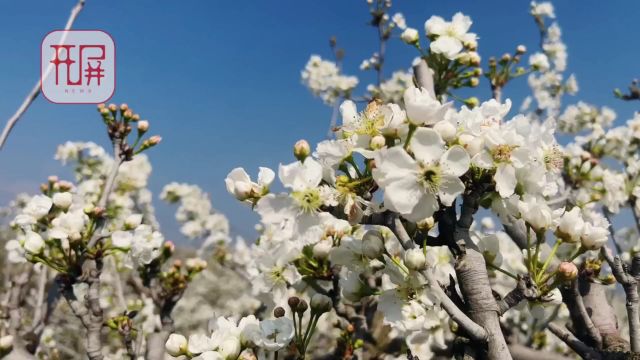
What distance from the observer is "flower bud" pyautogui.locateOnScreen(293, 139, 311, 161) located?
158 centimetres

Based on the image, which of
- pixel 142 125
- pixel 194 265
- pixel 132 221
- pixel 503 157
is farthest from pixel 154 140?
pixel 503 157

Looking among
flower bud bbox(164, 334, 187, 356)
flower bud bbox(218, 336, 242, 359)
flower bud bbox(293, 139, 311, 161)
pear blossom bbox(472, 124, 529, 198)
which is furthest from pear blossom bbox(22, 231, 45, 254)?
pear blossom bbox(472, 124, 529, 198)

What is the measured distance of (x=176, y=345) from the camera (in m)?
1.73

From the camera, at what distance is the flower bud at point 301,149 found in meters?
1.58

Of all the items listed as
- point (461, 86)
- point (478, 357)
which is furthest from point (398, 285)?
point (461, 86)

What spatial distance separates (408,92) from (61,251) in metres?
2.33

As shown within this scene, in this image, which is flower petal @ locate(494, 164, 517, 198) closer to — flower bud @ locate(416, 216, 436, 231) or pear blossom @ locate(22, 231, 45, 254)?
flower bud @ locate(416, 216, 436, 231)

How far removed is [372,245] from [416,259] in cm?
20

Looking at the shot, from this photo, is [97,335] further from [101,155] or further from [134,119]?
[101,155]

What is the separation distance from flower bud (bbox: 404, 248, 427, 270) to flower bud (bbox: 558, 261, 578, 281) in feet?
1.33

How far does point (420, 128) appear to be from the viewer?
1345 millimetres

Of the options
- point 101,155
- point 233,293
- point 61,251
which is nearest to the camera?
point 61,251

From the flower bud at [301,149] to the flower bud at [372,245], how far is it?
334 millimetres

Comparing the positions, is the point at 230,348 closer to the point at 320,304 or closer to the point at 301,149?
the point at 320,304
